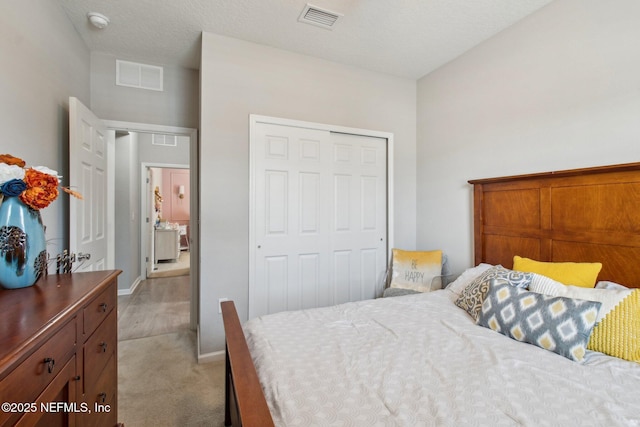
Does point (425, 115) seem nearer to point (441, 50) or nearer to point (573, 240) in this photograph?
point (441, 50)

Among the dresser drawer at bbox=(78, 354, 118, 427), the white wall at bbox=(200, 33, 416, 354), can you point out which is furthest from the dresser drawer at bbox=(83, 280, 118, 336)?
the white wall at bbox=(200, 33, 416, 354)

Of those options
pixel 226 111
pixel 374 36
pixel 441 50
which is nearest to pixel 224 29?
pixel 226 111

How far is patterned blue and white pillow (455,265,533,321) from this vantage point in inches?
66.7

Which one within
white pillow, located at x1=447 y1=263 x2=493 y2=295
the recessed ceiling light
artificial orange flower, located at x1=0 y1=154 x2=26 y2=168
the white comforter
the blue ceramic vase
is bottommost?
the white comforter

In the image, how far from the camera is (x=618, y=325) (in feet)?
4.40

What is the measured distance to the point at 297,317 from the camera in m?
1.74

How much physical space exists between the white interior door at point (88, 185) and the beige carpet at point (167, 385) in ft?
2.89

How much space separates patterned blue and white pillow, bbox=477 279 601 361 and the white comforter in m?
0.05

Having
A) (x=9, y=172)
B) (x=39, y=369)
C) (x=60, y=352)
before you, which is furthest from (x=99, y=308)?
(x=9, y=172)

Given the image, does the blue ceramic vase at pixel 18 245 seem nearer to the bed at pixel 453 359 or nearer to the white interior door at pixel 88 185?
the white interior door at pixel 88 185

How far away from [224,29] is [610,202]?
3.00m

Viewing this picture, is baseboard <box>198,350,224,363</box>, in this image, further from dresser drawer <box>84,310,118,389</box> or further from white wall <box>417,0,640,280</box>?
white wall <box>417,0,640,280</box>

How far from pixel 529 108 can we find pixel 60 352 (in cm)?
307

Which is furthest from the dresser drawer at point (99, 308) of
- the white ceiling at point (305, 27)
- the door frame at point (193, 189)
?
the white ceiling at point (305, 27)
